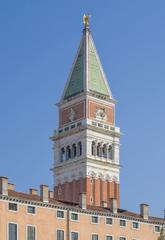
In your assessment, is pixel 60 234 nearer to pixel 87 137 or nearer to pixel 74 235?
pixel 74 235

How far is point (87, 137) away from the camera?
389 ft

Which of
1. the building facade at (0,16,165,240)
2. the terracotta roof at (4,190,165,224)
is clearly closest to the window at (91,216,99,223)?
the terracotta roof at (4,190,165,224)

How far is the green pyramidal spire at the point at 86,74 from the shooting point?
122812mm

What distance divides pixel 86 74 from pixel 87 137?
1038cm

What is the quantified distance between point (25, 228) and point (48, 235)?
3191 mm

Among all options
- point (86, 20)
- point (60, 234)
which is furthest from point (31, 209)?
point (86, 20)

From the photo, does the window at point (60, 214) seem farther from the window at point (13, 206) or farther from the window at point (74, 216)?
the window at point (13, 206)

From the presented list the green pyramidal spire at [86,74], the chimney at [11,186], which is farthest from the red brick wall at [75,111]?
the chimney at [11,186]

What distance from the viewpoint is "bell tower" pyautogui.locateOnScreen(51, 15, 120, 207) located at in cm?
11850

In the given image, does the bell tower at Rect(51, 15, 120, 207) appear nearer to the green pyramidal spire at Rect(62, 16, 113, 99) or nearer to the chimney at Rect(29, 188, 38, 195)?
the green pyramidal spire at Rect(62, 16, 113, 99)

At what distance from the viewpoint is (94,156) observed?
119 meters

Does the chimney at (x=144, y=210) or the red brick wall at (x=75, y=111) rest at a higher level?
the red brick wall at (x=75, y=111)

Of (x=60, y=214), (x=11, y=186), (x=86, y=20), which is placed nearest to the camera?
(x=60, y=214)

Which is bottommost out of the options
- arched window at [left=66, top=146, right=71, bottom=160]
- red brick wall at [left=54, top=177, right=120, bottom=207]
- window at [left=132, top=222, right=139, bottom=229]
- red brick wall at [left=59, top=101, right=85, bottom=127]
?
window at [left=132, top=222, right=139, bottom=229]
